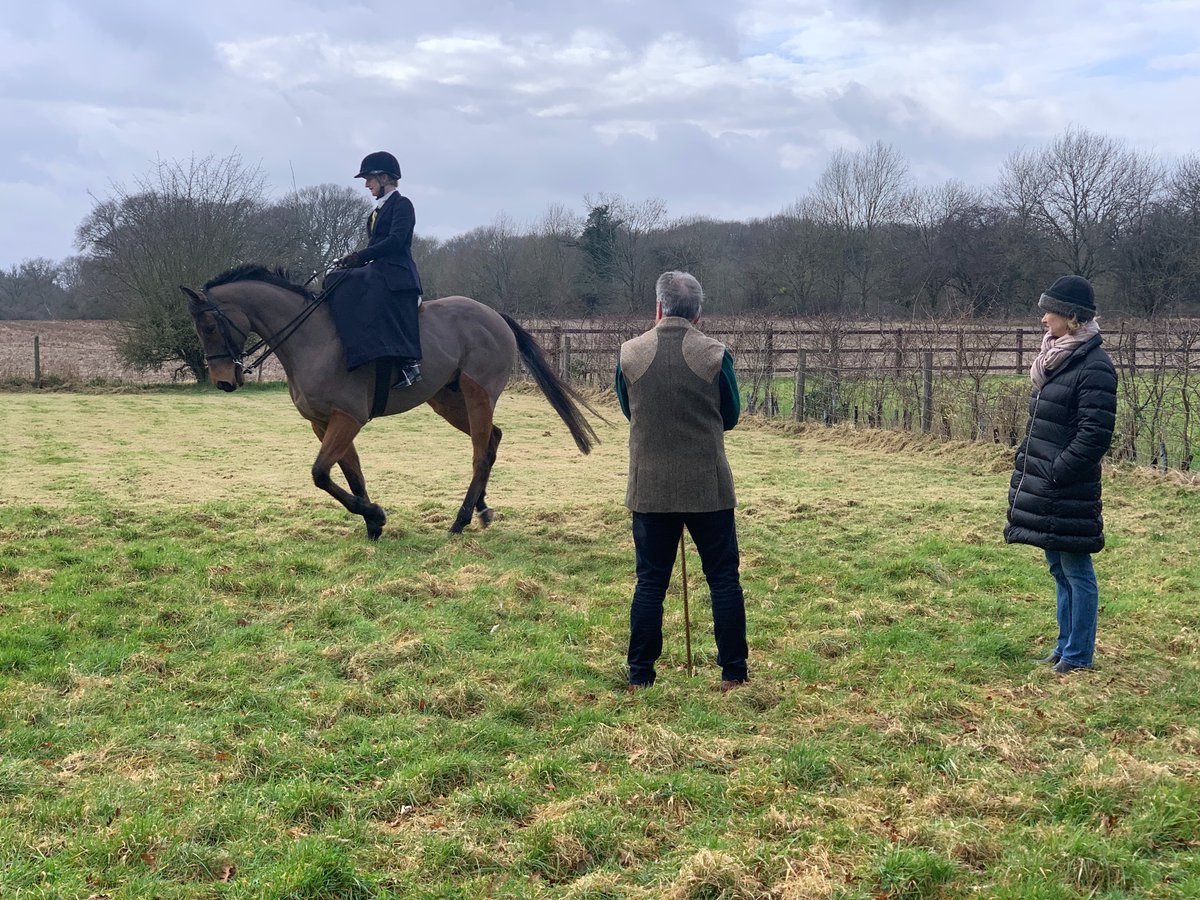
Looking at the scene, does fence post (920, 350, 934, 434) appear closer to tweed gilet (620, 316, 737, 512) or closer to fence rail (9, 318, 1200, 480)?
fence rail (9, 318, 1200, 480)

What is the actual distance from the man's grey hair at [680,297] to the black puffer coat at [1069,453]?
1.84 metres

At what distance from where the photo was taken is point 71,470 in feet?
34.7

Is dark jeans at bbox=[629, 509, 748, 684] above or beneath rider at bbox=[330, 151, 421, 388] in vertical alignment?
beneath

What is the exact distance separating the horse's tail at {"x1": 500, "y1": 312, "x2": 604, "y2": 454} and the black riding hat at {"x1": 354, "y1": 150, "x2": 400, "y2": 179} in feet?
5.59

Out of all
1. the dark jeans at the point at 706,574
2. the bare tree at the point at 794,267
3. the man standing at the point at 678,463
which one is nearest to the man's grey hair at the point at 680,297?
the man standing at the point at 678,463

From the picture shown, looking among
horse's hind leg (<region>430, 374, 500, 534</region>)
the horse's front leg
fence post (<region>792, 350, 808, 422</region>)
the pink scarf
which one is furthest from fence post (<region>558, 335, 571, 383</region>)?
the pink scarf

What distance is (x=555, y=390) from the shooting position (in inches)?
344

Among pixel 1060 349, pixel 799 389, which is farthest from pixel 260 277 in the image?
pixel 799 389

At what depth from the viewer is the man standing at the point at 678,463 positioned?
4285 mm

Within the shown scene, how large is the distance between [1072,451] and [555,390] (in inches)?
195

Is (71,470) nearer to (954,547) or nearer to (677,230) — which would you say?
(954,547)

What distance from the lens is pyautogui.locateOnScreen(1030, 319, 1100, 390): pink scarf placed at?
15.3ft

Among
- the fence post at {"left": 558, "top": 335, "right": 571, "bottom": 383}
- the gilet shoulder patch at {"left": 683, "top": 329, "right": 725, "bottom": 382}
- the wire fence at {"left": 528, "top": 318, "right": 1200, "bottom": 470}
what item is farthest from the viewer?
the fence post at {"left": 558, "top": 335, "right": 571, "bottom": 383}

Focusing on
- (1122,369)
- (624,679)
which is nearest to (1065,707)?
(624,679)
